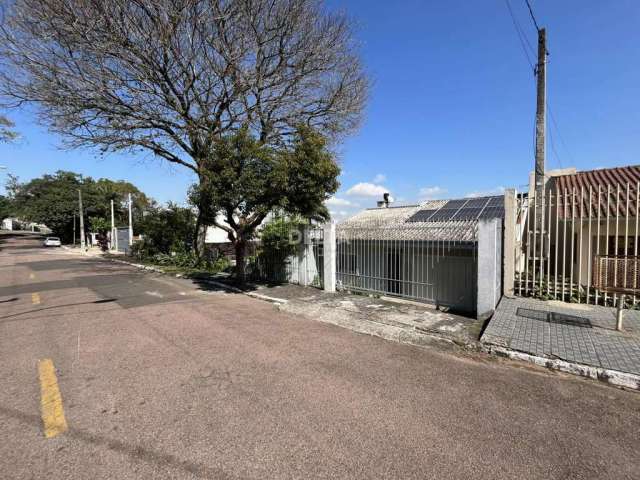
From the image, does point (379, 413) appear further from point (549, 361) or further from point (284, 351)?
point (549, 361)

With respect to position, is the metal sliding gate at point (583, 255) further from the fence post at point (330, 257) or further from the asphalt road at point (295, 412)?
the fence post at point (330, 257)

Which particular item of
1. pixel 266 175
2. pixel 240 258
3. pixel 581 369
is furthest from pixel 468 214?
pixel 240 258

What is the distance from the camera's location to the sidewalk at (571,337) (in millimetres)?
4059

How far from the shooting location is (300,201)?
30.3ft

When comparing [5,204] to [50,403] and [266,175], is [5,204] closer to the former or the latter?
[266,175]

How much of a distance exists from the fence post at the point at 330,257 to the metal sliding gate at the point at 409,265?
0.26m

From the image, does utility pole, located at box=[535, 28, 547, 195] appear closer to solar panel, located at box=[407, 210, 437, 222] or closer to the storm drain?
solar panel, located at box=[407, 210, 437, 222]

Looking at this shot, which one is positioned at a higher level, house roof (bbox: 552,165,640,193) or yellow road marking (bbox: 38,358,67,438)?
house roof (bbox: 552,165,640,193)

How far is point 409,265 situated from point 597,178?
331 inches

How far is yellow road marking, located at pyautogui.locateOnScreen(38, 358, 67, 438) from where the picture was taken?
2805mm

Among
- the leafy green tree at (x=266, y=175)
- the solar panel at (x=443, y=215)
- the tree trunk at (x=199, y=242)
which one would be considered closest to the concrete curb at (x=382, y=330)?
the leafy green tree at (x=266, y=175)

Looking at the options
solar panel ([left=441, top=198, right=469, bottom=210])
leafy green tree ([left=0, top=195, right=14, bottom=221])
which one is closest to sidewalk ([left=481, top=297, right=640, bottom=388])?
solar panel ([left=441, top=198, right=469, bottom=210])

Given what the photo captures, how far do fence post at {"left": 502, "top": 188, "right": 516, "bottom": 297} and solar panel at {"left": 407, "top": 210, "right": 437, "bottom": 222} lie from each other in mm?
4873

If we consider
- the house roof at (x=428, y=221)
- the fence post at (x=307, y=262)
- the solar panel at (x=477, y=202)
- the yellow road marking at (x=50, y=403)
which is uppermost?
the solar panel at (x=477, y=202)
